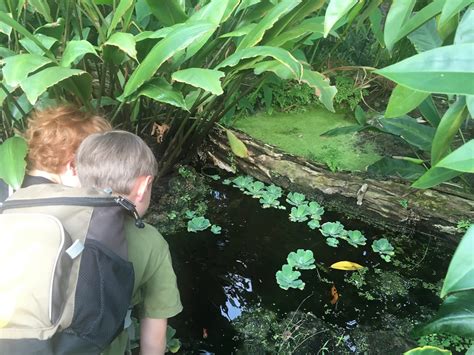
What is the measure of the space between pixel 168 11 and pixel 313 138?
129 cm

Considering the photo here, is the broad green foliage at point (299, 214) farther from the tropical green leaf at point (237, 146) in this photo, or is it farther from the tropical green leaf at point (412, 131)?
the tropical green leaf at point (412, 131)

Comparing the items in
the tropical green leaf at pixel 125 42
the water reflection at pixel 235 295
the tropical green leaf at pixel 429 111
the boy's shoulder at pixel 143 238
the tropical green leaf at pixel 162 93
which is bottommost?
the water reflection at pixel 235 295

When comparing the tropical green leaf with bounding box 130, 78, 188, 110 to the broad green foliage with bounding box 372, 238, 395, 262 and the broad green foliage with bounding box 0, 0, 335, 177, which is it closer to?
the broad green foliage with bounding box 0, 0, 335, 177

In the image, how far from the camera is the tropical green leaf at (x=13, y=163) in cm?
175

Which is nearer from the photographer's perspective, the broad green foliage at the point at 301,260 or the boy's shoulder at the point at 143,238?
A: the boy's shoulder at the point at 143,238

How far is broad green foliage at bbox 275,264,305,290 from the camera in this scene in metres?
2.16

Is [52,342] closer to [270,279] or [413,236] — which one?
[270,279]

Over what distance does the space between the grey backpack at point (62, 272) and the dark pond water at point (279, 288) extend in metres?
0.87

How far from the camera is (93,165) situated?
1350 mm

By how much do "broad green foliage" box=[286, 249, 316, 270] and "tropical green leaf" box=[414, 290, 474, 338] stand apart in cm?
71

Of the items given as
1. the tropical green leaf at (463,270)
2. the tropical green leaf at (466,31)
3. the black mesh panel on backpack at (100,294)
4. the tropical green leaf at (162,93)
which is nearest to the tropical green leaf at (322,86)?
the tropical green leaf at (162,93)

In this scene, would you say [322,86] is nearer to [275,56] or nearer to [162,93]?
[275,56]

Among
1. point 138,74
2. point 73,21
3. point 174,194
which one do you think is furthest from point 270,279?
point 73,21

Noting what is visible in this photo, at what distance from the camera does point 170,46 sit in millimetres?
1716
